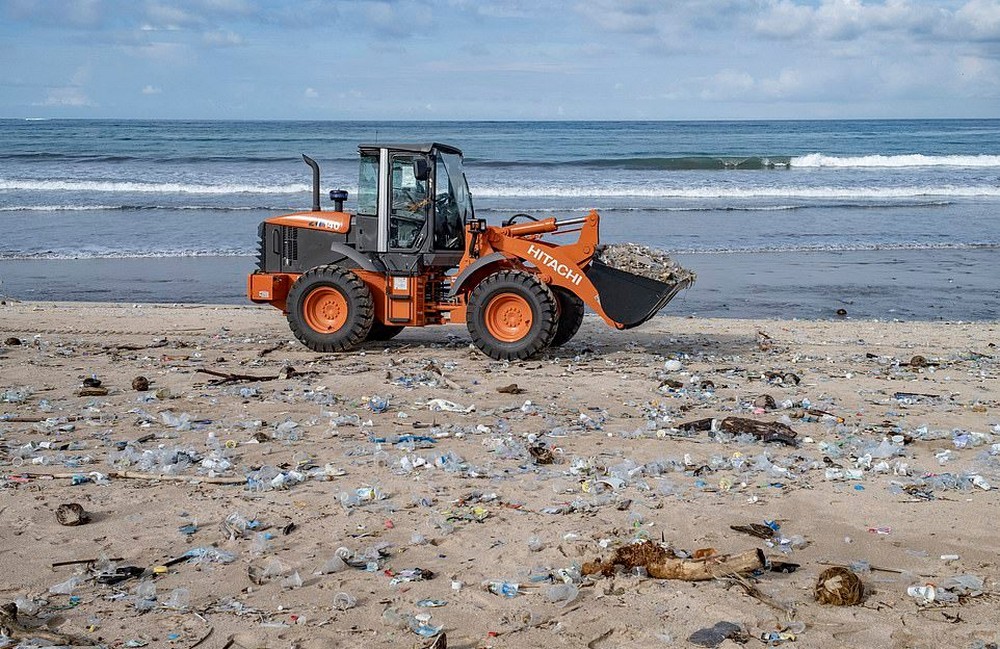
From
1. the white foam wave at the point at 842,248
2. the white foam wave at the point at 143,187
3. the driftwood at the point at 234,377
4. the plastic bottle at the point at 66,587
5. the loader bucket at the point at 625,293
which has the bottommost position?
the plastic bottle at the point at 66,587

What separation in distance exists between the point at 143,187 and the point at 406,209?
24831 mm

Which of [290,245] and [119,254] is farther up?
[290,245]

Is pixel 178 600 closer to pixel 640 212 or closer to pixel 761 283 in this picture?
pixel 761 283

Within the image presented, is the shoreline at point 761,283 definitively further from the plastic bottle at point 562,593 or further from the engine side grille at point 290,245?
the plastic bottle at point 562,593

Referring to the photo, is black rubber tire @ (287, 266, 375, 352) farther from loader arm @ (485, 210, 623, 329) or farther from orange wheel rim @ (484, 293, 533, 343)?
loader arm @ (485, 210, 623, 329)

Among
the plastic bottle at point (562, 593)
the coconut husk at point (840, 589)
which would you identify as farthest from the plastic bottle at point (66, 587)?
the coconut husk at point (840, 589)

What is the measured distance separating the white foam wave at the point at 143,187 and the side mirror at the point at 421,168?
75.4ft

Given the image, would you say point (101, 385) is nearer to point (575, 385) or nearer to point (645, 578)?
point (575, 385)

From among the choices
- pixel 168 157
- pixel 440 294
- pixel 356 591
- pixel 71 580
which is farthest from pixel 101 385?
pixel 168 157

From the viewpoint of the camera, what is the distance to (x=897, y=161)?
4744 cm

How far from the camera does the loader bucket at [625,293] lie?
33.5ft

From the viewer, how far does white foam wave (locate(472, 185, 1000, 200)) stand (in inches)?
1277

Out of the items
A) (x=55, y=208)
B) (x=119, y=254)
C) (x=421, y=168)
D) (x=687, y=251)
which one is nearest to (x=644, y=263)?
(x=421, y=168)

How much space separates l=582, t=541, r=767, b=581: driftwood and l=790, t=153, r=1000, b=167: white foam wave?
4257 centimetres
